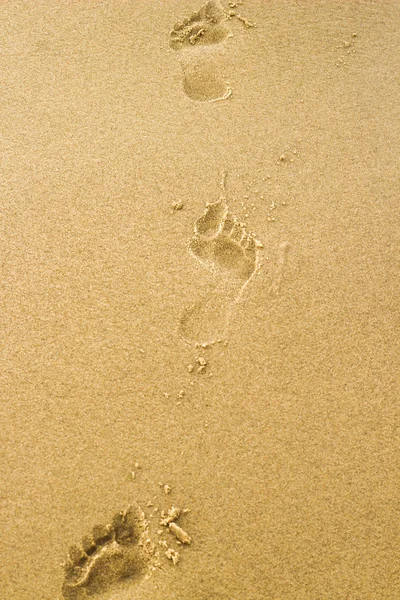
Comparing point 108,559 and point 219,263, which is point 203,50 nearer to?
point 219,263

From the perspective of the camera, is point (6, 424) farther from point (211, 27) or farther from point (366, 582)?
point (211, 27)

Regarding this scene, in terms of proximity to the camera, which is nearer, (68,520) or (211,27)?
(68,520)

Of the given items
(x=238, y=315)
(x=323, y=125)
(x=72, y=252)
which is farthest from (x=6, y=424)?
(x=323, y=125)

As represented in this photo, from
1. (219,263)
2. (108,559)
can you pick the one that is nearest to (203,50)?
(219,263)

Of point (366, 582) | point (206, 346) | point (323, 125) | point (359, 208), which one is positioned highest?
point (323, 125)

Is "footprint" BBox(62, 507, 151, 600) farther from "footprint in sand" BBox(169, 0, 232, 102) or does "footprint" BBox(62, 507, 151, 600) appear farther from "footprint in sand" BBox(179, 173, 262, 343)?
"footprint in sand" BBox(169, 0, 232, 102)

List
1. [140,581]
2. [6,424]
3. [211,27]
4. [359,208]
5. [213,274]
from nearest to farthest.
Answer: [140,581], [6,424], [213,274], [359,208], [211,27]
